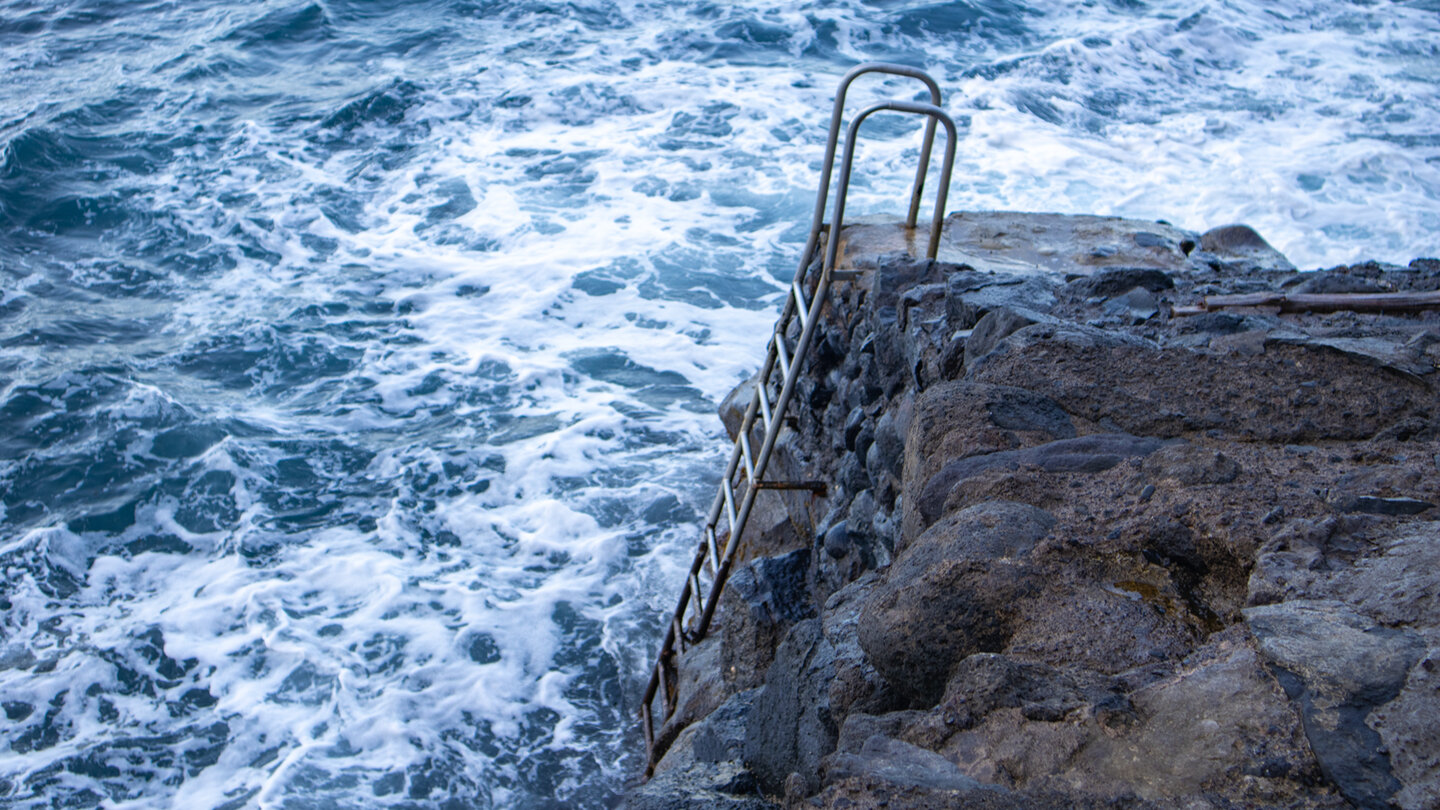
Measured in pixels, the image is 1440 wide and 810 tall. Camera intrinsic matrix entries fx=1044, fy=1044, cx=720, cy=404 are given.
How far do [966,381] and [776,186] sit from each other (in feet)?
24.7

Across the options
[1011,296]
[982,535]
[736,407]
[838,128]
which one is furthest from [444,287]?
[982,535]

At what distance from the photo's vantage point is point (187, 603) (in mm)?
5391

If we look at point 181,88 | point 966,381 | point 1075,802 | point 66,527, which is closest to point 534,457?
point 66,527

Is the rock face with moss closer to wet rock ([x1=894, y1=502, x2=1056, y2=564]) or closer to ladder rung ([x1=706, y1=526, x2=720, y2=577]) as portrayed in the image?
wet rock ([x1=894, y1=502, x2=1056, y2=564])

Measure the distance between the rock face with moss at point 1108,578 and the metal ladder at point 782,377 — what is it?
0.26 m

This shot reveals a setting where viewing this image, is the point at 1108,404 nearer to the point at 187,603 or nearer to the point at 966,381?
the point at 966,381

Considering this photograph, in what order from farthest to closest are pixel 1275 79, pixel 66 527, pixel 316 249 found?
1. pixel 1275 79
2. pixel 316 249
3. pixel 66 527

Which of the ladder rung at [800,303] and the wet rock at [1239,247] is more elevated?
the ladder rung at [800,303]

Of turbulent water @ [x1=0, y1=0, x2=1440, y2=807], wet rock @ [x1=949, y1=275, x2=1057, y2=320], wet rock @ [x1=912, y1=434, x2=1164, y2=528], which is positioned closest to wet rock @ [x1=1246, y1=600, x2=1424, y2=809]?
wet rock @ [x1=912, y1=434, x2=1164, y2=528]

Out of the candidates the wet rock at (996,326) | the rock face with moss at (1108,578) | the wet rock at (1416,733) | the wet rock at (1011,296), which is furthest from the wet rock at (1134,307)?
the wet rock at (1416,733)

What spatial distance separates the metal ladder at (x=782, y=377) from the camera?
11.2 feet

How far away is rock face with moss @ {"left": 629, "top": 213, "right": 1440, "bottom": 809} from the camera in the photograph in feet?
4.80

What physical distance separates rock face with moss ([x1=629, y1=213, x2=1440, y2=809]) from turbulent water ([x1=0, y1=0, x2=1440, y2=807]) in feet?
6.30

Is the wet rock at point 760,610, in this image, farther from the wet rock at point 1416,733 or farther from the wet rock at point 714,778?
the wet rock at point 1416,733
